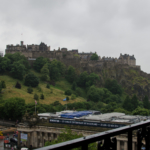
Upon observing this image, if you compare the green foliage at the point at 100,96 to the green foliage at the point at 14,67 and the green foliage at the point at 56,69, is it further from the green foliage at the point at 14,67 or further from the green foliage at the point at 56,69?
the green foliage at the point at 14,67

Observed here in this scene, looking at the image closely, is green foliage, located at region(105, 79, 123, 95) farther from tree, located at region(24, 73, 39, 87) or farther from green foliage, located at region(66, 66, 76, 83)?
tree, located at region(24, 73, 39, 87)

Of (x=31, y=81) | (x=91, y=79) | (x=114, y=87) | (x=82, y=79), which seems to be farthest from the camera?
(x=114, y=87)

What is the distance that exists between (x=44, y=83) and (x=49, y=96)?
13.7 m

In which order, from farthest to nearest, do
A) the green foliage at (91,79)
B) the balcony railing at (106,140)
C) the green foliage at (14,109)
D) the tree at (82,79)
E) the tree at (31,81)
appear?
the tree at (82,79) < the green foliage at (91,79) < the tree at (31,81) < the green foliage at (14,109) < the balcony railing at (106,140)

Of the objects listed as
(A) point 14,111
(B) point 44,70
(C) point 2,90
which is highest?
(B) point 44,70

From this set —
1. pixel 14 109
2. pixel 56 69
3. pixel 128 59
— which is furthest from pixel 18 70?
pixel 128 59

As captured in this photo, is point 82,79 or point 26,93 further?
point 82,79

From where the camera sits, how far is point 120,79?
110 m

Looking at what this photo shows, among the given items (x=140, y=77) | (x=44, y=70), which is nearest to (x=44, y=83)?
(x=44, y=70)

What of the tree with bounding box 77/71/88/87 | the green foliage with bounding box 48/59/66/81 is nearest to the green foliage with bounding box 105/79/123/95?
the tree with bounding box 77/71/88/87

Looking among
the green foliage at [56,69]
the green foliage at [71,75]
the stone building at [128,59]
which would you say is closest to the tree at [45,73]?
the green foliage at [56,69]

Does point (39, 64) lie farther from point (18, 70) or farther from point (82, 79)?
point (82, 79)

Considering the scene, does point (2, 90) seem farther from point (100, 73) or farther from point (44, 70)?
point (100, 73)

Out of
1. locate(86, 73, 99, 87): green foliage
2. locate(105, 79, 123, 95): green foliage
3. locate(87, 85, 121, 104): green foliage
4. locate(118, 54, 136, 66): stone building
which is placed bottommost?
locate(87, 85, 121, 104): green foliage
